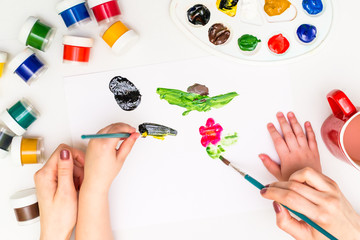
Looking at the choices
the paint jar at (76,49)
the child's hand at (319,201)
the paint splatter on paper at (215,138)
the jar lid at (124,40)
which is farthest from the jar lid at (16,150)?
the child's hand at (319,201)

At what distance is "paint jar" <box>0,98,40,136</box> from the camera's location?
0.88 meters

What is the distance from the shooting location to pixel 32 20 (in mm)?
872

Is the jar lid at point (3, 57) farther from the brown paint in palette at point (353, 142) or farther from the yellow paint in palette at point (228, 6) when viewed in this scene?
the brown paint in palette at point (353, 142)

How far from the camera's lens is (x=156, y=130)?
Result: 893 mm

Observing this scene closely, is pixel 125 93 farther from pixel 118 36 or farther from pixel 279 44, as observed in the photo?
pixel 279 44

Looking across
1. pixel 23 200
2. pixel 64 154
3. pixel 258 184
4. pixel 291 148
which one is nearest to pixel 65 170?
pixel 64 154

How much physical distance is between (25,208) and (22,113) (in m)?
0.25

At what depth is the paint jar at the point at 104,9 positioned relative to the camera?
0.85m

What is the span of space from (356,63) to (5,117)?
933 millimetres

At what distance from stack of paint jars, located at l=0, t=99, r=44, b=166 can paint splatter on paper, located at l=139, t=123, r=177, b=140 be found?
281 mm

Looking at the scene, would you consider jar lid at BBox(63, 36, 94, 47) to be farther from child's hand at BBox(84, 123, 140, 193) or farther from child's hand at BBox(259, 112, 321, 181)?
child's hand at BBox(259, 112, 321, 181)

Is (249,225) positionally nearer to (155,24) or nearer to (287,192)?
(287,192)

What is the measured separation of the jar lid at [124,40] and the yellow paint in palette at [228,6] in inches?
9.2

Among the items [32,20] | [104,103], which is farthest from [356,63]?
[32,20]
